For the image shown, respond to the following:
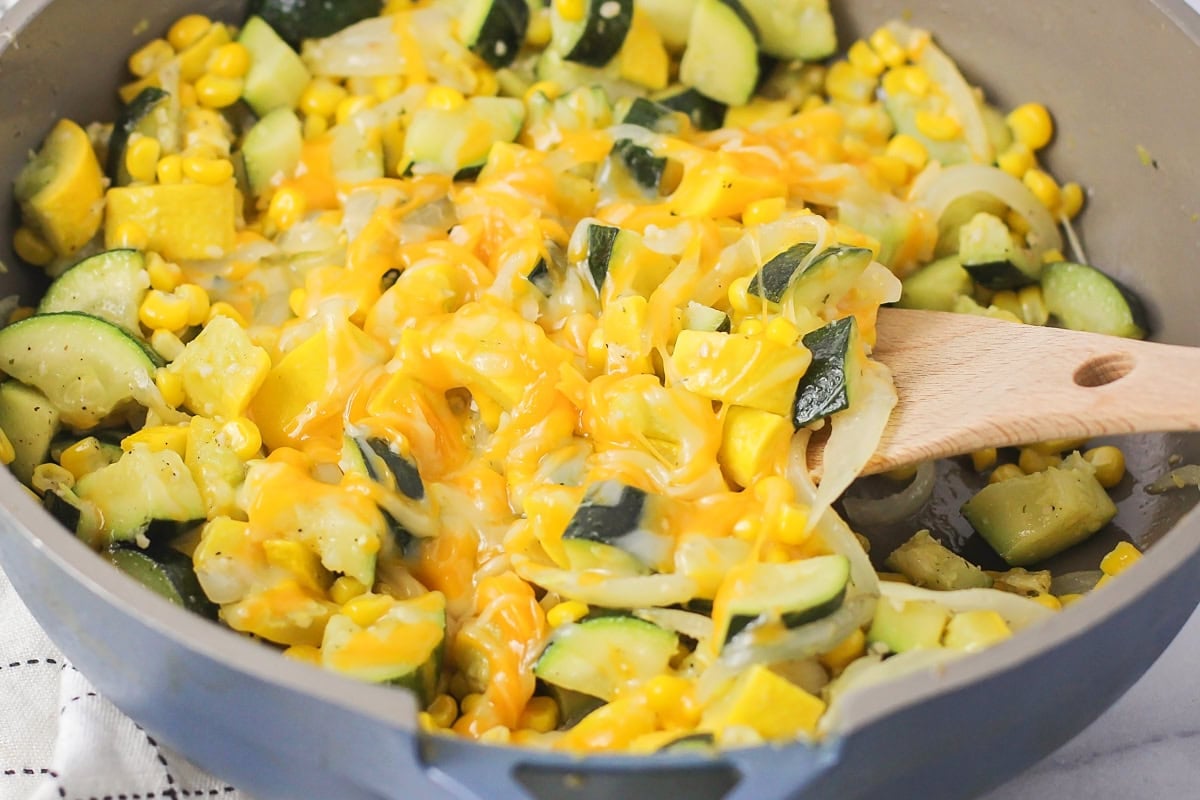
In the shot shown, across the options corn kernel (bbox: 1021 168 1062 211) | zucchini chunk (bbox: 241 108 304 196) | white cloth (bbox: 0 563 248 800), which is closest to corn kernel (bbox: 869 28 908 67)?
corn kernel (bbox: 1021 168 1062 211)

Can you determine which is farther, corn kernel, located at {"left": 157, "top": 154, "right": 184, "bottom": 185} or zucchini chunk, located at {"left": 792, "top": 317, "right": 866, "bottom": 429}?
corn kernel, located at {"left": 157, "top": 154, "right": 184, "bottom": 185}

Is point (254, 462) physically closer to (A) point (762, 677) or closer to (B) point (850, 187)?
(A) point (762, 677)

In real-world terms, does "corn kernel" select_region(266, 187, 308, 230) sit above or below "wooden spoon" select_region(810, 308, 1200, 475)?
below

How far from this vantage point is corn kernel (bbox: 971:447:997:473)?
3.36 metres

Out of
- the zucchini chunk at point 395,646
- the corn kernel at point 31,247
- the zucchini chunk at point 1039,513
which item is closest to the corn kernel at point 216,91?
the corn kernel at point 31,247

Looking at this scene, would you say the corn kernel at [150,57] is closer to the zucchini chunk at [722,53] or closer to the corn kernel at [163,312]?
the corn kernel at [163,312]

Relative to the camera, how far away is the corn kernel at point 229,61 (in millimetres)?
3666

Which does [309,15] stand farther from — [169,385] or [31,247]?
[169,385]

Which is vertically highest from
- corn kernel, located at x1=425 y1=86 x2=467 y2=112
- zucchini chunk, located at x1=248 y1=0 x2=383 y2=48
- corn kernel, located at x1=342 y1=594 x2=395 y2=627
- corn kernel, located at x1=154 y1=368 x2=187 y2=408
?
corn kernel, located at x1=425 y1=86 x2=467 y2=112

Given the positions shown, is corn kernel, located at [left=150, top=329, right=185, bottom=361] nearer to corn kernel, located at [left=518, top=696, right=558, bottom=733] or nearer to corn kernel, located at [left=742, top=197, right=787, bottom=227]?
corn kernel, located at [left=518, top=696, right=558, bottom=733]

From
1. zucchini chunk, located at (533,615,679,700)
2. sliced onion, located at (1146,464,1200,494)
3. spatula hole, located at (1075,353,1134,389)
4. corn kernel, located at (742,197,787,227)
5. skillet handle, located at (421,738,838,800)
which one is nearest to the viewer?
skillet handle, located at (421,738,838,800)

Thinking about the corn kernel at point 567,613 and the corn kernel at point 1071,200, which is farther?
the corn kernel at point 1071,200

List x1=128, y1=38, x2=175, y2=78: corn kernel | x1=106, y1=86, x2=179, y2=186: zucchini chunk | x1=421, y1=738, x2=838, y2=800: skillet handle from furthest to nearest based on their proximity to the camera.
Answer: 1. x1=128, y1=38, x2=175, y2=78: corn kernel
2. x1=106, y1=86, x2=179, y2=186: zucchini chunk
3. x1=421, y1=738, x2=838, y2=800: skillet handle

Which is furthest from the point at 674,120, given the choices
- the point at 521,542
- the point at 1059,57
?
the point at 521,542
